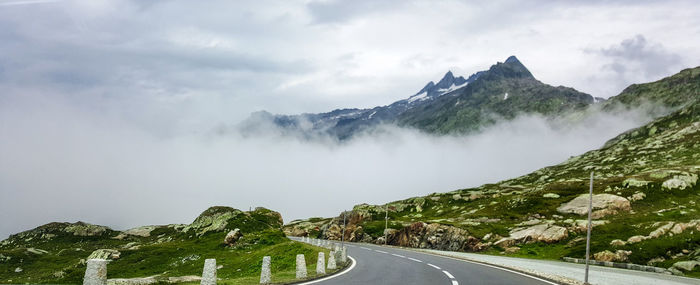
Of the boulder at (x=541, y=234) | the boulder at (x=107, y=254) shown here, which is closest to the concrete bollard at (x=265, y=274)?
the boulder at (x=541, y=234)

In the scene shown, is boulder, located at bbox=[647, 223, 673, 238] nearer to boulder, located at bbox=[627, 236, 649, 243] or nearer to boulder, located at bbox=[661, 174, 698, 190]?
boulder, located at bbox=[627, 236, 649, 243]

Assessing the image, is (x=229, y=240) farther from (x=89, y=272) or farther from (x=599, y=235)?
(x=89, y=272)

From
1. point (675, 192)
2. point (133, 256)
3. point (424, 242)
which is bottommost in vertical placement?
point (133, 256)

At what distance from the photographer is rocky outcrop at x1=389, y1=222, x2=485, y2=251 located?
84562 mm

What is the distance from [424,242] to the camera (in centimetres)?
9212

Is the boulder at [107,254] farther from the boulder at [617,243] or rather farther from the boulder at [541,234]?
the boulder at [617,243]

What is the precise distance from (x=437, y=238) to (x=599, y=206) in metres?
34.3

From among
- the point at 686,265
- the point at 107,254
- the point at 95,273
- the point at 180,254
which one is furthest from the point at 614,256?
the point at 107,254

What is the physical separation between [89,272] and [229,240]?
107 m

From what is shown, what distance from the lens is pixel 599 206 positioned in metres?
97.1

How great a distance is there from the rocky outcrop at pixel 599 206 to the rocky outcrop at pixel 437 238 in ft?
86.6

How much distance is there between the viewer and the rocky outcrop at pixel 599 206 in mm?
94375

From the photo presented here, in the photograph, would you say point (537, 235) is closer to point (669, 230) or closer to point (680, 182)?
point (669, 230)

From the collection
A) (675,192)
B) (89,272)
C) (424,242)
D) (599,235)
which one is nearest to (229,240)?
(424,242)
